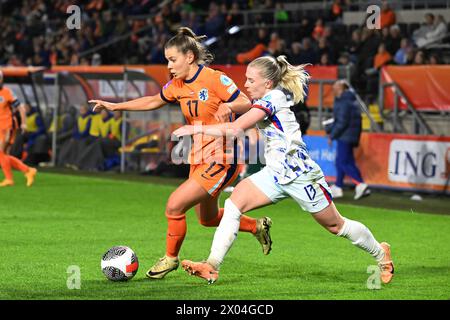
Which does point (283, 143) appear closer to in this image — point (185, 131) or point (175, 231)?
point (185, 131)

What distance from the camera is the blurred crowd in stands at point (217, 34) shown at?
2253 centimetres

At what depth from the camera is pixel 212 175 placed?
8.95 metres

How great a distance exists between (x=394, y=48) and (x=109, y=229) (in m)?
11.5

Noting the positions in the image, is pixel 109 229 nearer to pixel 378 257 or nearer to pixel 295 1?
pixel 378 257

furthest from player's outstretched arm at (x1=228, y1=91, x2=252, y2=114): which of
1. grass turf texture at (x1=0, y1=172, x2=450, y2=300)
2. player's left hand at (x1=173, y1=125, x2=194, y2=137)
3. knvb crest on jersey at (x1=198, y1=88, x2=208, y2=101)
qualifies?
grass turf texture at (x1=0, y1=172, x2=450, y2=300)

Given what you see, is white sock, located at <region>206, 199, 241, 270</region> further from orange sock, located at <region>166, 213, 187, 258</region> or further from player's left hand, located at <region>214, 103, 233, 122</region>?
player's left hand, located at <region>214, 103, 233, 122</region>

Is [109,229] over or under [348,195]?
over

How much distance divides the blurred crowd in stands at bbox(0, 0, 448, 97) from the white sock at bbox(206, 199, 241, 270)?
12.9 metres

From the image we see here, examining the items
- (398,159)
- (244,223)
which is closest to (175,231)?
(244,223)

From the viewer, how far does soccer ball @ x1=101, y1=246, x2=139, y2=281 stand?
8773 millimetres

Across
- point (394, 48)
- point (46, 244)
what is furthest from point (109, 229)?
point (394, 48)

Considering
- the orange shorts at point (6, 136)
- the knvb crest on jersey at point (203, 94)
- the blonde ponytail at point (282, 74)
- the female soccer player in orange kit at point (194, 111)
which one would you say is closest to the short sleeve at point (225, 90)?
the female soccer player in orange kit at point (194, 111)

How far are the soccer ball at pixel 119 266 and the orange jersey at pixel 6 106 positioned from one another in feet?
33.4

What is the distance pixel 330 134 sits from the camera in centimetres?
1822
